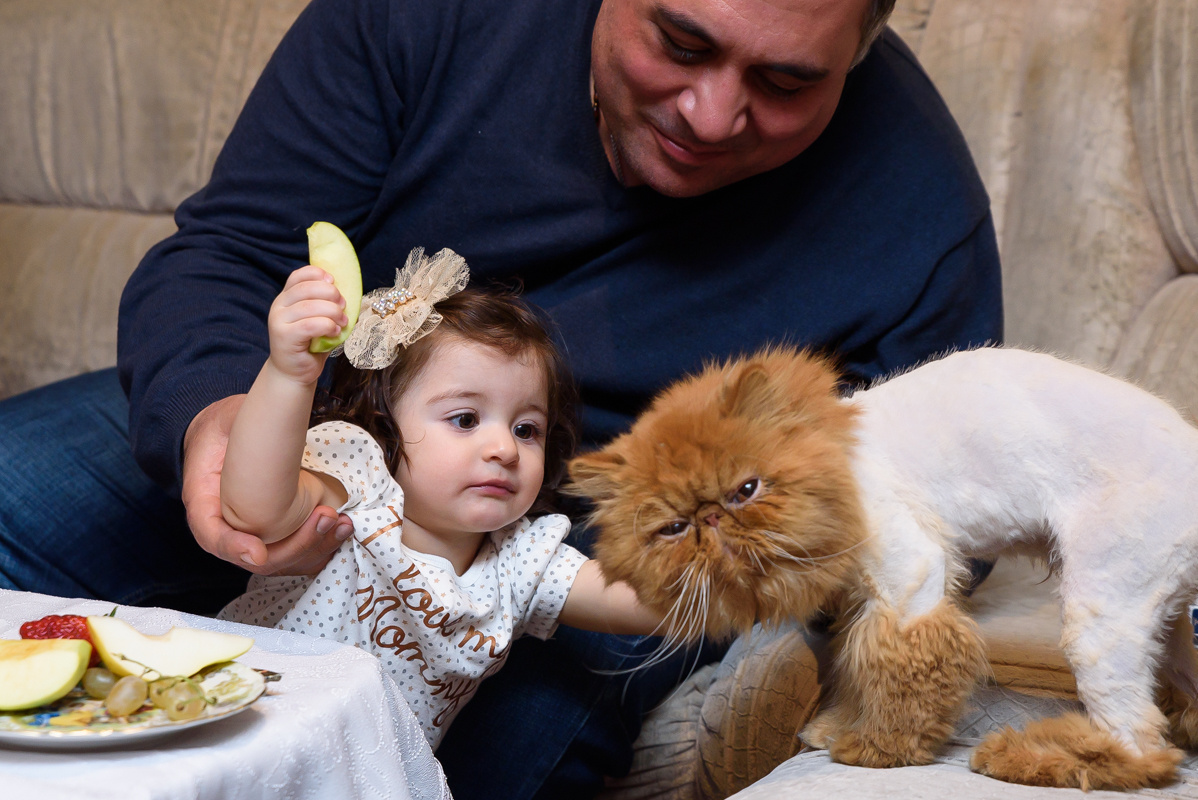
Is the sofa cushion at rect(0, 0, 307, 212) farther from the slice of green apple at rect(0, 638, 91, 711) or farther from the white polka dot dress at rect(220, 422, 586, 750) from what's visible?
the slice of green apple at rect(0, 638, 91, 711)

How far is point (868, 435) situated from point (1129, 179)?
0.90 m

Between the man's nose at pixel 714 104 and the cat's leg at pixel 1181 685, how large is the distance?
26.2 inches

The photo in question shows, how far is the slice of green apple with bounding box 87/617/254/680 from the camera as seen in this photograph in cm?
64

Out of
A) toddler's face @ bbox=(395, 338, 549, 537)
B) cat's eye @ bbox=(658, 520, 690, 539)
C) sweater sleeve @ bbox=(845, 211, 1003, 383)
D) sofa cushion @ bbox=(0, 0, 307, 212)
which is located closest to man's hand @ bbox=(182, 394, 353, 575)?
toddler's face @ bbox=(395, 338, 549, 537)

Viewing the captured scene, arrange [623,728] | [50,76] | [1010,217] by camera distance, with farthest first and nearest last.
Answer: [50,76]
[1010,217]
[623,728]

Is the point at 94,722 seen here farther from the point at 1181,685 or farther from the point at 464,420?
the point at 1181,685

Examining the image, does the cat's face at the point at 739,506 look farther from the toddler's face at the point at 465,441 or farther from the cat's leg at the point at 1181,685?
the cat's leg at the point at 1181,685

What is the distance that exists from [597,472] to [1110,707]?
461 millimetres

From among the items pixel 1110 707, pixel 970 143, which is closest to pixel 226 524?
pixel 1110 707

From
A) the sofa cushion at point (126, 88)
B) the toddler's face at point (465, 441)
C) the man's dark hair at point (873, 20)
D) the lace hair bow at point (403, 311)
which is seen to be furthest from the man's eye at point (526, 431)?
the sofa cushion at point (126, 88)

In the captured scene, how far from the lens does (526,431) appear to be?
3.57 ft

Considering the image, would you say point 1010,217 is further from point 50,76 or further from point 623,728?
point 50,76

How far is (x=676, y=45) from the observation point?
3.48 ft

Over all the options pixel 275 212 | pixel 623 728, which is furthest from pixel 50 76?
pixel 623 728
